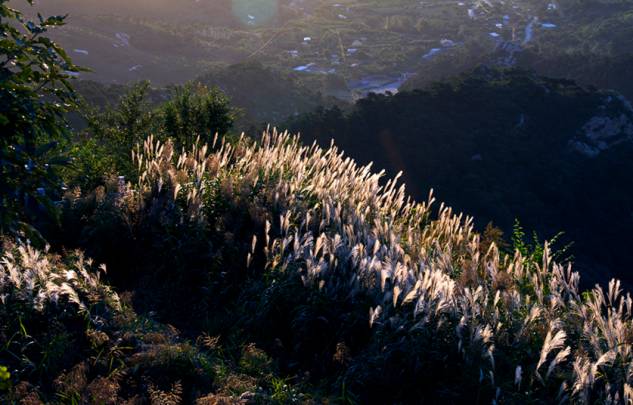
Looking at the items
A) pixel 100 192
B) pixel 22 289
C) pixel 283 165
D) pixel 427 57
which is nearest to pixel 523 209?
pixel 283 165

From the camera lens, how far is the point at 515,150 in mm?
29438

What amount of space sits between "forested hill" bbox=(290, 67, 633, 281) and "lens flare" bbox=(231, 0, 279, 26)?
5739 cm

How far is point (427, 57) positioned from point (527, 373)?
69.5 m

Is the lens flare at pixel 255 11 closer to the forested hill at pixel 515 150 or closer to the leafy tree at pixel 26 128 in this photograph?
the forested hill at pixel 515 150

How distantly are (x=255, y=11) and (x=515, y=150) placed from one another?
70.4 meters

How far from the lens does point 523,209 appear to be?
1012 inches

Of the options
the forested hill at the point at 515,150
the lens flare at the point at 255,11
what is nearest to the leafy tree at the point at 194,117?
the forested hill at the point at 515,150

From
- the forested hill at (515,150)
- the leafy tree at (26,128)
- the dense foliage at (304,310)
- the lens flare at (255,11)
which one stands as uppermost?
the leafy tree at (26,128)

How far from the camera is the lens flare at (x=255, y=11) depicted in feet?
284

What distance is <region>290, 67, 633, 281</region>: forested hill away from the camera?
25391mm

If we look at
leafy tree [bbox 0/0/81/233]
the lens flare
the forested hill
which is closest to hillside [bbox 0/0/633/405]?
leafy tree [bbox 0/0/81/233]

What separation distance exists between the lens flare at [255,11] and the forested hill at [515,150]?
188 ft

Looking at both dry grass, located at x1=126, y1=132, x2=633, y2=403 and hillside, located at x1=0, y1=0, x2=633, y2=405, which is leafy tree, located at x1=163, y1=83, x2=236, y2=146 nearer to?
hillside, located at x1=0, y1=0, x2=633, y2=405

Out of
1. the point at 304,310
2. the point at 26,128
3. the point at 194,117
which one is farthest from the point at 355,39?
the point at 26,128
